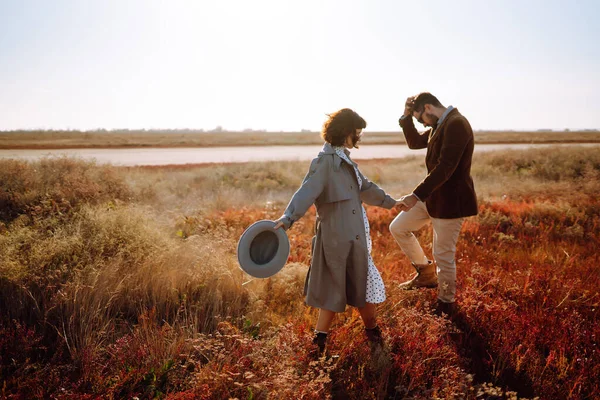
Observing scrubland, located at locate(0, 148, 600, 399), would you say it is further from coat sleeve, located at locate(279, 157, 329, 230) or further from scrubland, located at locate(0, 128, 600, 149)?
scrubland, located at locate(0, 128, 600, 149)

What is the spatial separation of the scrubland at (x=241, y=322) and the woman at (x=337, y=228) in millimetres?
435

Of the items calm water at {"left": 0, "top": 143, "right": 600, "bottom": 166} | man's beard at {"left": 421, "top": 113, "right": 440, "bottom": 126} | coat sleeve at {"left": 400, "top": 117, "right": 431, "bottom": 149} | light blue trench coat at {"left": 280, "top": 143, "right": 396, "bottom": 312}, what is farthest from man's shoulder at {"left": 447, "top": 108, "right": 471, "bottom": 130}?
calm water at {"left": 0, "top": 143, "right": 600, "bottom": 166}

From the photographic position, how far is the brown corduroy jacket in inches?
160

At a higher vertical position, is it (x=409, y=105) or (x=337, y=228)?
(x=409, y=105)

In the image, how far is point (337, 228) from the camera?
3.41 m

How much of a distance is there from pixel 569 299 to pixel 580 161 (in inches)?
667

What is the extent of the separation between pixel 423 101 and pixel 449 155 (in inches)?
31.0

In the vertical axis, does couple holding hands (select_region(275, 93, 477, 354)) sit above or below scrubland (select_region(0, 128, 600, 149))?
below

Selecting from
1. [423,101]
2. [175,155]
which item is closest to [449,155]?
[423,101]

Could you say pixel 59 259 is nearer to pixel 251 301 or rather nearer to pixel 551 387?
pixel 251 301

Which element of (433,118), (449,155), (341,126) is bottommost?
(449,155)

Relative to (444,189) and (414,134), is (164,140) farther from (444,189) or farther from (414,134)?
(444,189)

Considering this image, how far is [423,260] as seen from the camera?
15.9ft

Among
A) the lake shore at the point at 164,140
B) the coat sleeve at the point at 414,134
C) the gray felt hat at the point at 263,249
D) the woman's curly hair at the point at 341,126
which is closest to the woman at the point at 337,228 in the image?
the woman's curly hair at the point at 341,126
